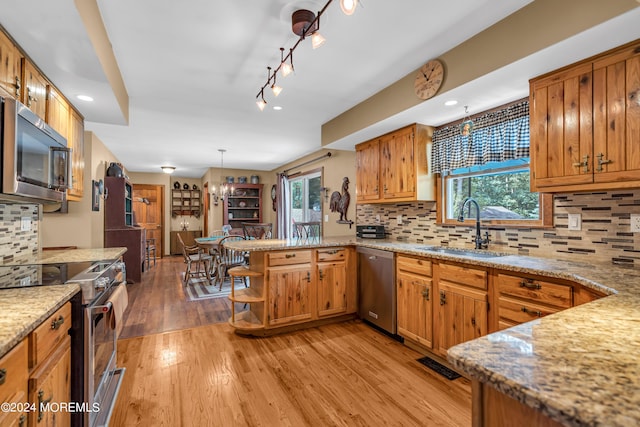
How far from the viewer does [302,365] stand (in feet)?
8.07

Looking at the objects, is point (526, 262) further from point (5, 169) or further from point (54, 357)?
point (5, 169)

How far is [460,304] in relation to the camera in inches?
90.4

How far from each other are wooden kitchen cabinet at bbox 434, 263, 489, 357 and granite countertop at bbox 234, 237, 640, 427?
101cm

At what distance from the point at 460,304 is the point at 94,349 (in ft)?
7.57

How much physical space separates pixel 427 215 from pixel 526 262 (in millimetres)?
1385

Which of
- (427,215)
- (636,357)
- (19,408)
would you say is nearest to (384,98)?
(427,215)

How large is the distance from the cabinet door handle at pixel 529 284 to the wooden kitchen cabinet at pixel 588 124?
2.06 feet

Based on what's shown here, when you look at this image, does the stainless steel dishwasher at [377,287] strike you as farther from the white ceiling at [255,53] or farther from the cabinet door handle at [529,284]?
the white ceiling at [255,53]

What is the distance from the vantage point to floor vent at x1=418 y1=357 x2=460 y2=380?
89.4 inches

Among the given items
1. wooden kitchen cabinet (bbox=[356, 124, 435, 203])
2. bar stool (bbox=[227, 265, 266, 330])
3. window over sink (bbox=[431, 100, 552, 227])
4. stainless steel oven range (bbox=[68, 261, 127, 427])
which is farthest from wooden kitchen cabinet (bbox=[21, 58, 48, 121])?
window over sink (bbox=[431, 100, 552, 227])

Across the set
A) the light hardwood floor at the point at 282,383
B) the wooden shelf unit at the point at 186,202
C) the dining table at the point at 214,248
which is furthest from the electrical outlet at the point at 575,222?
the wooden shelf unit at the point at 186,202

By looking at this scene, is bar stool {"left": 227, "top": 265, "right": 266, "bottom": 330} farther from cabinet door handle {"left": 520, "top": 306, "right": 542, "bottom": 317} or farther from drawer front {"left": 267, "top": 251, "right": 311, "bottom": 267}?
cabinet door handle {"left": 520, "top": 306, "right": 542, "bottom": 317}

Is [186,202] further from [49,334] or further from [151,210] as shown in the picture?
[49,334]

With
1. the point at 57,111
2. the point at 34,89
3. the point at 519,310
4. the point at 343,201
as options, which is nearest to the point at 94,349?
the point at 34,89
